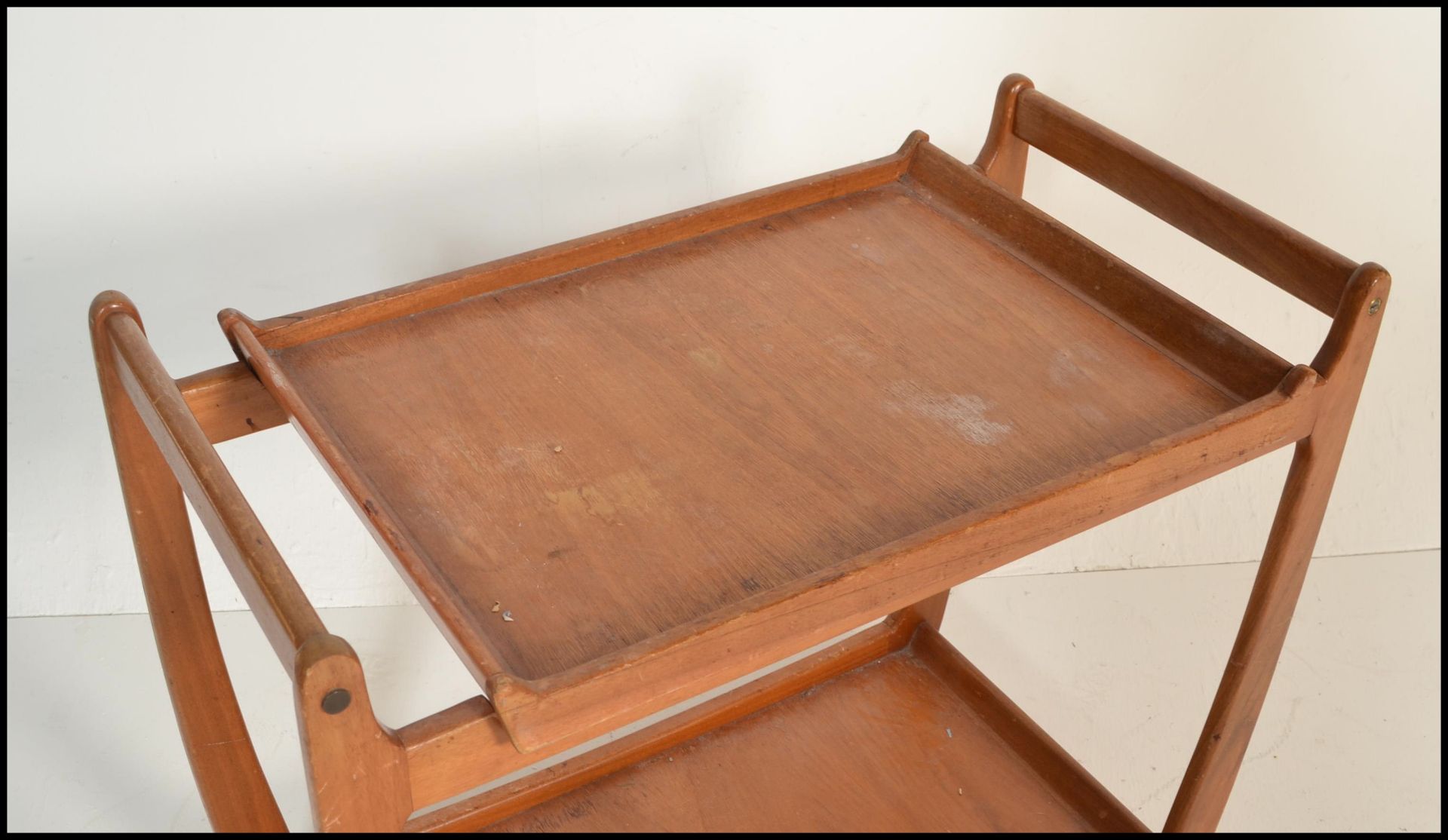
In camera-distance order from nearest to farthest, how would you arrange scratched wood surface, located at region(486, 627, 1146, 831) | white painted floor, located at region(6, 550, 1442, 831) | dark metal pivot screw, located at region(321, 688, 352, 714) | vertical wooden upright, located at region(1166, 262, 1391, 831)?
1. dark metal pivot screw, located at region(321, 688, 352, 714)
2. vertical wooden upright, located at region(1166, 262, 1391, 831)
3. scratched wood surface, located at region(486, 627, 1146, 831)
4. white painted floor, located at region(6, 550, 1442, 831)

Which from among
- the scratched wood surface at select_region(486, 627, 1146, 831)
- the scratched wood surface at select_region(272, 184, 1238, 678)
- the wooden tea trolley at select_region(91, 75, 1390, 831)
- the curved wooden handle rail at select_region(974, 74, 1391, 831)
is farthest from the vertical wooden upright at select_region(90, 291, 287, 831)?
the curved wooden handle rail at select_region(974, 74, 1391, 831)

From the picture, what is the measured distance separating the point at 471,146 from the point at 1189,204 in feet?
2.54

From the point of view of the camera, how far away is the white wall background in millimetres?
1512

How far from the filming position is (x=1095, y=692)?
180cm

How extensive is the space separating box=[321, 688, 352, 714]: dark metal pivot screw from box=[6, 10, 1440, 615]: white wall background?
92 cm

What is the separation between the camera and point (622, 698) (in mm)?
848

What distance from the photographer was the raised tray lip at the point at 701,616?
0.84 meters

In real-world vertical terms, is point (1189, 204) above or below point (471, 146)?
above

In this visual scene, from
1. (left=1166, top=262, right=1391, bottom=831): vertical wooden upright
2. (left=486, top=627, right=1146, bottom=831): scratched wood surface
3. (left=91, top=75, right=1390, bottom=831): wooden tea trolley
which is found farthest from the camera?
(left=486, top=627, right=1146, bottom=831): scratched wood surface

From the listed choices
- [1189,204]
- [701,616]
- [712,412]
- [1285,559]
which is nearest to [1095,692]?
[1285,559]

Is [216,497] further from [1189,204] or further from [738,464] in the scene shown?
[1189,204]

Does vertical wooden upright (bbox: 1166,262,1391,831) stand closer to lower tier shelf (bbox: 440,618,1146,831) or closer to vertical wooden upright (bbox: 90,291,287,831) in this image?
lower tier shelf (bbox: 440,618,1146,831)

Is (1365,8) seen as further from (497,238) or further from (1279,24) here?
(497,238)

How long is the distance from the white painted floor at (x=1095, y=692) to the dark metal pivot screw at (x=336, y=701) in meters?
0.85
